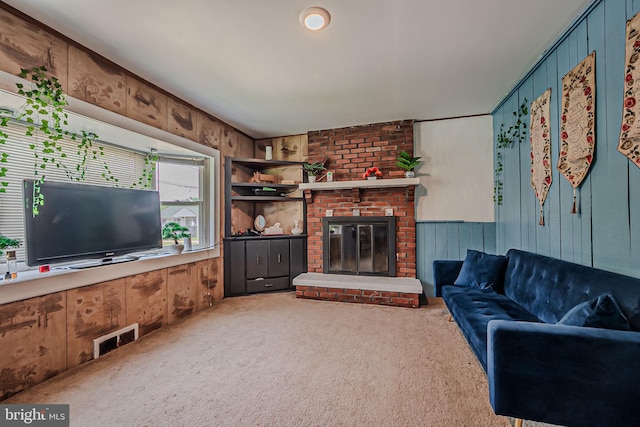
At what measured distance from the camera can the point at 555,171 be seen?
2.09 metres

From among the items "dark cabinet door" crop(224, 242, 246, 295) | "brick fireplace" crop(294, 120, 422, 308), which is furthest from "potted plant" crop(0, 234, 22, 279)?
"brick fireplace" crop(294, 120, 422, 308)

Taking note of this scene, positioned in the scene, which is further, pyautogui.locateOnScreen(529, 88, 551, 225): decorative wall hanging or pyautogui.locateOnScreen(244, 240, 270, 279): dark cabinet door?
pyautogui.locateOnScreen(244, 240, 270, 279): dark cabinet door

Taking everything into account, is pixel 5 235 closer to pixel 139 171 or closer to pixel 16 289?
pixel 16 289

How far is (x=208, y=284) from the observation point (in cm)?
342

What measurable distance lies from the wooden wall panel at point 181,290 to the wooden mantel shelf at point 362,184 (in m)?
1.85

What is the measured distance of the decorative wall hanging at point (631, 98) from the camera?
4.40 feet

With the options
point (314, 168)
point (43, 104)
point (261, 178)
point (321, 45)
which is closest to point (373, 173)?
point (314, 168)

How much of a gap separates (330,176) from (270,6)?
2.42m

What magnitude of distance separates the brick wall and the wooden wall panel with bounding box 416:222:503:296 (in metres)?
0.14

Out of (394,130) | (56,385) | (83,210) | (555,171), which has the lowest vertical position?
(56,385)

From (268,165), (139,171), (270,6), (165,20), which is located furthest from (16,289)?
(268,165)

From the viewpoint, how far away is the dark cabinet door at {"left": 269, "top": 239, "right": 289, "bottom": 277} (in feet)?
12.8

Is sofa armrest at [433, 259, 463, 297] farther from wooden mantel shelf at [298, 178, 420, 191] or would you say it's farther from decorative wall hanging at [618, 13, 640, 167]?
decorative wall hanging at [618, 13, 640, 167]

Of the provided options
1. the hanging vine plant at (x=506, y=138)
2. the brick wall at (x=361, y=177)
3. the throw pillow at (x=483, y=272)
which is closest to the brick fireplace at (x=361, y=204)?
the brick wall at (x=361, y=177)
